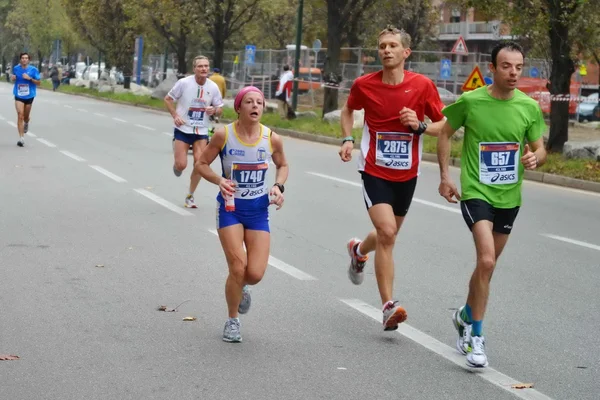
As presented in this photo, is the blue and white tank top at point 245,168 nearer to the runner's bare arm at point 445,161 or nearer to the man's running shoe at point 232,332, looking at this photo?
the man's running shoe at point 232,332

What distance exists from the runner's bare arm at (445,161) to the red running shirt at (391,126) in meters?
0.48

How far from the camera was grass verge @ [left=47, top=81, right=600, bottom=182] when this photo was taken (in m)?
19.4

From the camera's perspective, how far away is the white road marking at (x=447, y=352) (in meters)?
5.79

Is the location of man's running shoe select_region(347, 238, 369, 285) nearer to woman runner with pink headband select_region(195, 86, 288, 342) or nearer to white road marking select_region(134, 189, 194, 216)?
woman runner with pink headband select_region(195, 86, 288, 342)

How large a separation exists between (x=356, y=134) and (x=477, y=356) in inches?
851

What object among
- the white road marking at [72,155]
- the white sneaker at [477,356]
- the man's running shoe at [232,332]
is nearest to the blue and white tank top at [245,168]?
the man's running shoe at [232,332]

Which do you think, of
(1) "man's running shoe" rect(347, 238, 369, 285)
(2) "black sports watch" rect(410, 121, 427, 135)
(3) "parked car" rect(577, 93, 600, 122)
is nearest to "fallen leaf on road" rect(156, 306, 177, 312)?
(1) "man's running shoe" rect(347, 238, 369, 285)

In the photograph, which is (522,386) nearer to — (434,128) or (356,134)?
(434,128)

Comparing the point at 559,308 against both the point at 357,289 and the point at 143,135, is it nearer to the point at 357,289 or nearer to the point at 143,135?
the point at 357,289

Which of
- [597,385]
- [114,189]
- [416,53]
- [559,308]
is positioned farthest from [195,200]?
[416,53]

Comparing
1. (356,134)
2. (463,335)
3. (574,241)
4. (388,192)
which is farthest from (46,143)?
(463,335)

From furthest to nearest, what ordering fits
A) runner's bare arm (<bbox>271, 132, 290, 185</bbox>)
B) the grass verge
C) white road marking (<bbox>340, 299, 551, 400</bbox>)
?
the grass verge → runner's bare arm (<bbox>271, 132, 290, 185</bbox>) → white road marking (<bbox>340, 299, 551, 400</bbox>)

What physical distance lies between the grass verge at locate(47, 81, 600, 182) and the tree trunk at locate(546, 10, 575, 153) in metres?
1.22

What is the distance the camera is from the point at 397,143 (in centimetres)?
715
